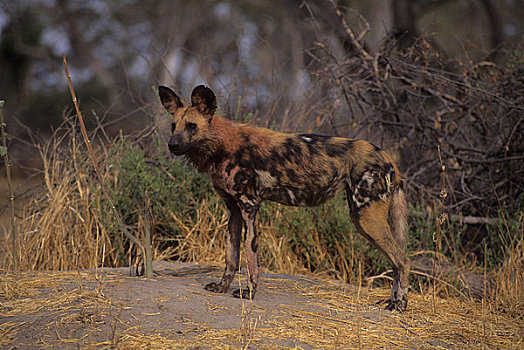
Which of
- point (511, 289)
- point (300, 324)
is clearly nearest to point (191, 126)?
point (300, 324)

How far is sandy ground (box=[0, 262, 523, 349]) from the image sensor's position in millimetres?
2664

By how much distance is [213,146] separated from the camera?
370 centimetres

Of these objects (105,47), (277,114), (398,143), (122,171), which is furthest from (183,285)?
(105,47)

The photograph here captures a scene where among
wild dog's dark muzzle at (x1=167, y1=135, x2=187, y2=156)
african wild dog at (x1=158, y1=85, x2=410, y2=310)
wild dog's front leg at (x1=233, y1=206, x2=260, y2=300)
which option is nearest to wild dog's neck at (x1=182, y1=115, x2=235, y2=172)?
african wild dog at (x1=158, y1=85, x2=410, y2=310)

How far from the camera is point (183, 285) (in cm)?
370

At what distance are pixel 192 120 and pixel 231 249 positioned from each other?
1.01m

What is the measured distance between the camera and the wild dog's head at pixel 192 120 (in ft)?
11.8

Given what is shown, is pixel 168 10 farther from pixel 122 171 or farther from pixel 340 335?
pixel 340 335

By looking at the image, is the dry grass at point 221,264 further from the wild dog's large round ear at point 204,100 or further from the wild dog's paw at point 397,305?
the wild dog's large round ear at point 204,100

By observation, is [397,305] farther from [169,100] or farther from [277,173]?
[169,100]

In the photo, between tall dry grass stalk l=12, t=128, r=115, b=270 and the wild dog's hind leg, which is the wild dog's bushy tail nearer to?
the wild dog's hind leg

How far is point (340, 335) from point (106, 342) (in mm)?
1276

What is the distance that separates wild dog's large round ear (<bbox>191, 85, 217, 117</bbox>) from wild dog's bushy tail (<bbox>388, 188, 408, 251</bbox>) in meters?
1.56

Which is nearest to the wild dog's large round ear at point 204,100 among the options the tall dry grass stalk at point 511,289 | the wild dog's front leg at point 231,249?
the wild dog's front leg at point 231,249
